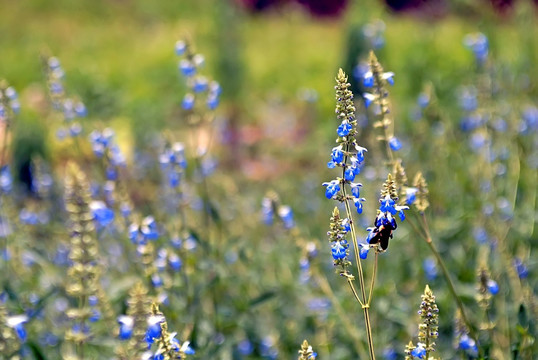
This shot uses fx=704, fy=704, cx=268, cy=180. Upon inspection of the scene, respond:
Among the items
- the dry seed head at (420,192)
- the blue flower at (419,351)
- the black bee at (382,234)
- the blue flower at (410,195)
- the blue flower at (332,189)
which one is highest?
the dry seed head at (420,192)

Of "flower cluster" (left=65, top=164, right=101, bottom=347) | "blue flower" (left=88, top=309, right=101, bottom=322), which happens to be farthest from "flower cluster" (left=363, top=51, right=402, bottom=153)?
"blue flower" (left=88, top=309, right=101, bottom=322)

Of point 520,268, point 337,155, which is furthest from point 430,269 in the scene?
point 337,155

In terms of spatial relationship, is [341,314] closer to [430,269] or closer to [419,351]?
[419,351]

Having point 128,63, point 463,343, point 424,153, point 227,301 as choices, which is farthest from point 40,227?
point 128,63

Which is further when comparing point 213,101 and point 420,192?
point 213,101

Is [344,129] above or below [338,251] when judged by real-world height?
above

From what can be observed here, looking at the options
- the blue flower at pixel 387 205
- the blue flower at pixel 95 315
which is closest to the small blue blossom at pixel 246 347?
the blue flower at pixel 95 315

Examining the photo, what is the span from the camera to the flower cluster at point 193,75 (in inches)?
139

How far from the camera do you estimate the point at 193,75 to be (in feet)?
12.0

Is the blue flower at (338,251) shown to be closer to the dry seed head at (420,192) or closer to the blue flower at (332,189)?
the blue flower at (332,189)

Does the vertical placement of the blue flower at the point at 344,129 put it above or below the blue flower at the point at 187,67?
below

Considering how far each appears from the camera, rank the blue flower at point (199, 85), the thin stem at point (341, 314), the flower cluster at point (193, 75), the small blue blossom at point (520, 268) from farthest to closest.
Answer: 1. the small blue blossom at point (520, 268)
2. the blue flower at point (199, 85)
3. the flower cluster at point (193, 75)
4. the thin stem at point (341, 314)

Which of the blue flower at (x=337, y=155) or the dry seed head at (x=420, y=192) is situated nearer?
the blue flower at (x=337, y=155)

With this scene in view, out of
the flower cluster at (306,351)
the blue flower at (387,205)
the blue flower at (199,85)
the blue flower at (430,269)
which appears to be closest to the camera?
the flower cluster at (306,351)
